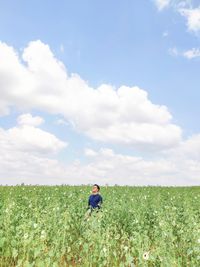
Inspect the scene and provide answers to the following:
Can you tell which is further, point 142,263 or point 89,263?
point 89,263

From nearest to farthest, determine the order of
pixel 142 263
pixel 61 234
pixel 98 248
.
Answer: pixel 142 263, pixel 98 248, pixel 61 234

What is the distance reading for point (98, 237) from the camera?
1002 cm

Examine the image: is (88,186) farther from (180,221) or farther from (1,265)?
(1,265)

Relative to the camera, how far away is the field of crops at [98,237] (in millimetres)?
9008

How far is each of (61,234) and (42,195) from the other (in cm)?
1536

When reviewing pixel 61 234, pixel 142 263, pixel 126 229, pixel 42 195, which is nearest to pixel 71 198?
pixel 42 195

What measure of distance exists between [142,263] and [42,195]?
18.9 meters

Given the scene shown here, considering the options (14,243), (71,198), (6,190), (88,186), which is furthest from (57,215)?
(88,186)

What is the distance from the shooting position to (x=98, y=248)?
9.77 meters

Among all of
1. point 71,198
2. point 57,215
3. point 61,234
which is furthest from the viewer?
point 71,198

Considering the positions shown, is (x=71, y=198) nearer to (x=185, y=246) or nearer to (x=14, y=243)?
(x=185, y=246)

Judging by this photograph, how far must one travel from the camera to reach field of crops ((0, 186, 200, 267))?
9.01 m

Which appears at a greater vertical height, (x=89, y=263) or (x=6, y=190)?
(x=6, y=190)

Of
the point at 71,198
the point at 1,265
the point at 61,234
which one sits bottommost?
the point at 1,265
